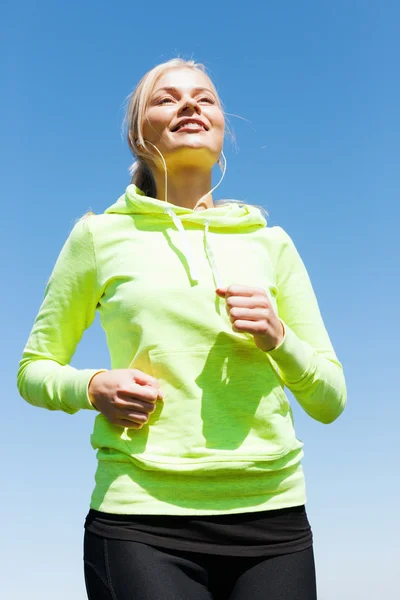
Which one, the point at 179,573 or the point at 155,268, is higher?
the point at 155,268

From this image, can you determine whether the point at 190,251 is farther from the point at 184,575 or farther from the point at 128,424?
the point at 184,575

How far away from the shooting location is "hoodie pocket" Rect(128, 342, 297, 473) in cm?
266

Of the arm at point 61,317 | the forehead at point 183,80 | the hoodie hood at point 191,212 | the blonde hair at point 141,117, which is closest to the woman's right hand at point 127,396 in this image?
the arm at point 61,317

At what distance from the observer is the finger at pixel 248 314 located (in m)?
2.61

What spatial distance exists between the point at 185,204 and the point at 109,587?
5.28ft

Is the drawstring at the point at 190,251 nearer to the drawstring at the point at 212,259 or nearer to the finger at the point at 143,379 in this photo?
the drawstring at the point at 212,259

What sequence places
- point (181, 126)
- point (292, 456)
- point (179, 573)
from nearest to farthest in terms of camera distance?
point (179, 573) < point (292, 456) < point (181, 126)

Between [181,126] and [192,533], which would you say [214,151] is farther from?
[192,533]

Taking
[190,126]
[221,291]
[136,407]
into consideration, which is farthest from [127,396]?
[190,126]

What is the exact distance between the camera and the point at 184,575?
2584 mm

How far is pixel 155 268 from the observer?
2.94 m

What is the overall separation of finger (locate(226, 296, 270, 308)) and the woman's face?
88cm

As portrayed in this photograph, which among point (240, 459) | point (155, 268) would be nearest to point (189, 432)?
point (240, 459)

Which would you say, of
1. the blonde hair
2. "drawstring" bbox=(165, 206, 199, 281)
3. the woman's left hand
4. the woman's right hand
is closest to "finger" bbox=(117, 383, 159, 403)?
the woman's right hand
